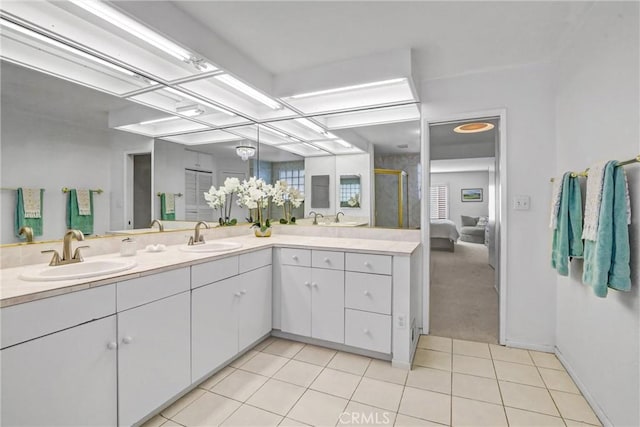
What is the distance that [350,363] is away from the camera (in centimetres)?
228

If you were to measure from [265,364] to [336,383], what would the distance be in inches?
22.5

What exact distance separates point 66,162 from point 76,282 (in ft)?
2.93

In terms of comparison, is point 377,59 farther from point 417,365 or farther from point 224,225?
point 417,365

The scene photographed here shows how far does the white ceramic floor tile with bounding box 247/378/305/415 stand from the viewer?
5.85 ft

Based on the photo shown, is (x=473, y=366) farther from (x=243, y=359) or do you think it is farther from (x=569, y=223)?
(x=243, y=359)

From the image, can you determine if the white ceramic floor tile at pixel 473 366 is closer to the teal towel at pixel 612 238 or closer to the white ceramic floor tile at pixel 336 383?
the white ceramic floor tile at pixel 336 383

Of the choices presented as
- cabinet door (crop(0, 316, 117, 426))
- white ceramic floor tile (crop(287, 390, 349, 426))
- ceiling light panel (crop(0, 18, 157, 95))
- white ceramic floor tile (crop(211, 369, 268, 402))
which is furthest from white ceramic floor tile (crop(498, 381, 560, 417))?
ceiling light panel (crop(0, 18, 157, 95))

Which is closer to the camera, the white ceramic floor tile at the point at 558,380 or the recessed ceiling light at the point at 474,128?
the white ceramic floor tile at the point at 558,380

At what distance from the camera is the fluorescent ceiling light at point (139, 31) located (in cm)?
152

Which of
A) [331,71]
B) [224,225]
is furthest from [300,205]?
[331,71]

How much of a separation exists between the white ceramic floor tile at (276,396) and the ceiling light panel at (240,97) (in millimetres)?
2193

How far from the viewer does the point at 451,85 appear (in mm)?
2676

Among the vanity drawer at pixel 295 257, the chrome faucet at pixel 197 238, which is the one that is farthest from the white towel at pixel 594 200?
the chrome faucet at pixel 197 238

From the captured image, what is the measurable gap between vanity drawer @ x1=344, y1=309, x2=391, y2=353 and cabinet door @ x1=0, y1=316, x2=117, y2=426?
60.2 inches
